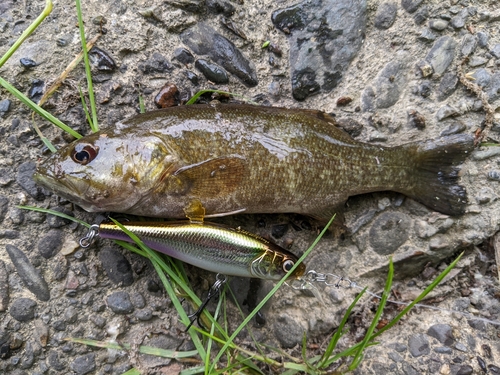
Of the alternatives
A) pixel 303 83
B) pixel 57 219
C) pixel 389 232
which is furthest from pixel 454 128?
pixel 57 219

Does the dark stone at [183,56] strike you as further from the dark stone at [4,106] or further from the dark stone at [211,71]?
the dark stone at [4,106]

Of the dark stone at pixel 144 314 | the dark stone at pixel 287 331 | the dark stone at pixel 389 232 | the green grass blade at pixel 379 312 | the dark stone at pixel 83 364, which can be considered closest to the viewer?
the green grass blade at pixel 379 312

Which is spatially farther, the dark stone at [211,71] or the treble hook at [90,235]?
the dark stone at [211,71]

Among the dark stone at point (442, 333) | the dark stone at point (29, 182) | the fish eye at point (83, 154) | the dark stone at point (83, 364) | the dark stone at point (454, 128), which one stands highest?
the dark stone at point (454, 128)

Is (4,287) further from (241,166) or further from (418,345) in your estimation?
(418,345)

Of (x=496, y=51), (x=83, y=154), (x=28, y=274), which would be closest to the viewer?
(x=83, y=154)

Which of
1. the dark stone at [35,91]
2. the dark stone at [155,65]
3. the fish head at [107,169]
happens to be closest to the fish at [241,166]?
the fish head at [107,169]

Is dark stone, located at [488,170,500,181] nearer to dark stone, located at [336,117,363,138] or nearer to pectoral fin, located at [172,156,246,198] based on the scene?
dark stone, located at [336,117,363,138]
